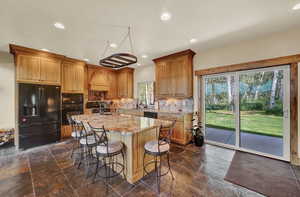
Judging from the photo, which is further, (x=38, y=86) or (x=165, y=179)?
(x=38, y=86)

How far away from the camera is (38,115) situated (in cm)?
375

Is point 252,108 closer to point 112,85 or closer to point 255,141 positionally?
point 255,141

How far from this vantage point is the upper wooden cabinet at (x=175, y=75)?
3.85 meters

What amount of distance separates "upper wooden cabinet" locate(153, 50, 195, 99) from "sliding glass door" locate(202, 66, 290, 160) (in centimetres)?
64

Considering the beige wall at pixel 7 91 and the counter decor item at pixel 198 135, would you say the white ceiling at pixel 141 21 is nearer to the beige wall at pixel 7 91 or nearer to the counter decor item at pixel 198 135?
the beige wall at pixel 7 91

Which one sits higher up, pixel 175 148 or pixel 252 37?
pixel 252 37

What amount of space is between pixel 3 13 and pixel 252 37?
478 centimetres

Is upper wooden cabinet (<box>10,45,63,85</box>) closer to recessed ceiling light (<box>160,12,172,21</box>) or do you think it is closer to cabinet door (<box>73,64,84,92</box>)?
cabinet door (<box>73,64,84,92</box>)

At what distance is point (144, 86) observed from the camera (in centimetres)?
560

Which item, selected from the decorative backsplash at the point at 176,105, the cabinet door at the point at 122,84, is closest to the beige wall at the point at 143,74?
the cabinet door at the point at 122,84

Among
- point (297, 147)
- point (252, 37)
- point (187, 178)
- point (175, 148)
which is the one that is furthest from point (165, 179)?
point (252, 37)

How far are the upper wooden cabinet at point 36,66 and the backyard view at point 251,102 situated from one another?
4.81 meters

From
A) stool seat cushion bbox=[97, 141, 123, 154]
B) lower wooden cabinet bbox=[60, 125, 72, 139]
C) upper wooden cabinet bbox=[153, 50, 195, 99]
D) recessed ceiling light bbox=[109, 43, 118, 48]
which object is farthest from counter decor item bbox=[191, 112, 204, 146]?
lower wooden cabinet bbox=[60, 125, 72, 139]

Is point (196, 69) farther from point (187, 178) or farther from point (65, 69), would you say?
point (65, 69)
